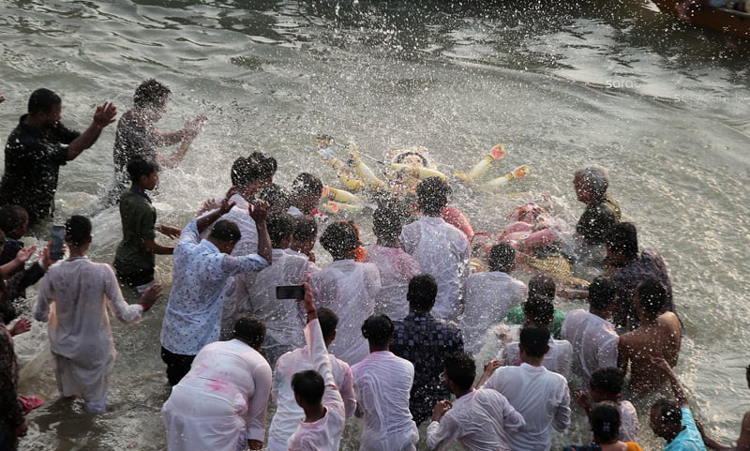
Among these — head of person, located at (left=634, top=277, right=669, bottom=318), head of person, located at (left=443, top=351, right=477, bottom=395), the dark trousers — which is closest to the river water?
the dark trousers

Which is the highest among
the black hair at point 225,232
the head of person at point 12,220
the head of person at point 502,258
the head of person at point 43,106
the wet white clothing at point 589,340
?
the head of person at point 43,106

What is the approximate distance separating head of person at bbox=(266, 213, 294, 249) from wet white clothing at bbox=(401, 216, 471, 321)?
3.86ft

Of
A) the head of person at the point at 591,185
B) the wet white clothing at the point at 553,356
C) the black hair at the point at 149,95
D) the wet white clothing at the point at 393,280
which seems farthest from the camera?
the head of person at the point at 591,185

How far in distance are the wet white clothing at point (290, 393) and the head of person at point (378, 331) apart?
0.27 meters

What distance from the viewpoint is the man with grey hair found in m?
7.68

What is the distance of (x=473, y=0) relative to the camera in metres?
16.5

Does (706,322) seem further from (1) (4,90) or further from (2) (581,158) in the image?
(1) (4,90)

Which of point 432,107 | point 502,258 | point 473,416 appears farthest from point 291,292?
point 432,107

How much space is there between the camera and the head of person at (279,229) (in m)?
5.93

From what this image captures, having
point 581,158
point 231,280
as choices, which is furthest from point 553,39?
point 231,280

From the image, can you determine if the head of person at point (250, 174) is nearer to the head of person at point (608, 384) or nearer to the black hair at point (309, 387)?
the black hair at point (309, 387)

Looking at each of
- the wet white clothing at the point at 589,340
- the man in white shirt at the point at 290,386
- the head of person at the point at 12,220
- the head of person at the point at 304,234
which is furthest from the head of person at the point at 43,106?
the wet white clothing at the point at 589,340

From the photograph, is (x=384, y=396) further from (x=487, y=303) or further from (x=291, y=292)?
(x=487, y=303)

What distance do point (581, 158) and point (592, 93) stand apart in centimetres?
278
